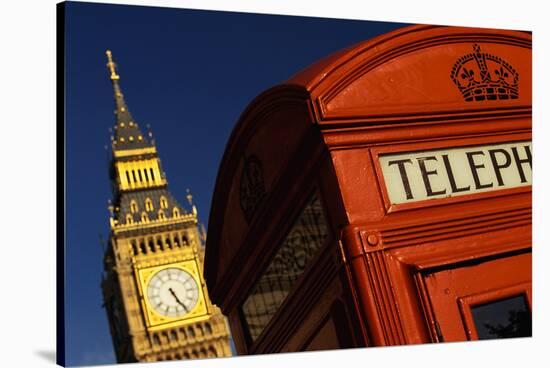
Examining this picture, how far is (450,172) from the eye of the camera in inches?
209

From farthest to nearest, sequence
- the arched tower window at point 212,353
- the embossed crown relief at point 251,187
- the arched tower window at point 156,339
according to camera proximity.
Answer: the arched tower window at point 156,339
the arched tower window at point 212,353
the embossed crown relief at point 251,187

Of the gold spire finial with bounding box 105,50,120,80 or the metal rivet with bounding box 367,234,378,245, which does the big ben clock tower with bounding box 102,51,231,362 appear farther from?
the metal rivet with bounding box 367,234,378,245

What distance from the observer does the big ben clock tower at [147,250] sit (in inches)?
280

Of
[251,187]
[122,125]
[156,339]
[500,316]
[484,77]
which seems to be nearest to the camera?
[500,316]

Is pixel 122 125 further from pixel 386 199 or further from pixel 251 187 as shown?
pixel 386 199

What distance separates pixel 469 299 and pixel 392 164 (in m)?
0.85

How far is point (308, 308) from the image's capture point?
17.1 feet

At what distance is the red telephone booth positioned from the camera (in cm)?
493

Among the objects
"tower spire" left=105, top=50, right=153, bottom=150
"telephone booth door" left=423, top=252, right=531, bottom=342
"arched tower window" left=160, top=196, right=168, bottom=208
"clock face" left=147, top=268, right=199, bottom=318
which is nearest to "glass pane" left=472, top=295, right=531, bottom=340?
"telephone booth door" left=423, top=252, right=531, bottom=342

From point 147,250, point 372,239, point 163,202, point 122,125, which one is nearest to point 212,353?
point 147,250

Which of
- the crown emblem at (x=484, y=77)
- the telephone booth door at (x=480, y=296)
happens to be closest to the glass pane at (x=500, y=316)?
the telephone booth door at (x=480, y=296)

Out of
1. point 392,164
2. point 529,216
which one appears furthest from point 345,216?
point 529,216

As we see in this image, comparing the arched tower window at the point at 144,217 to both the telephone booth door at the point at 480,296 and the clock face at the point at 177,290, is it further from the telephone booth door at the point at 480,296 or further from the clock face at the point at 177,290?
the telephone booth door at the point at 480,296

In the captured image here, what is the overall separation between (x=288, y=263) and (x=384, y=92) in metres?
1.13
